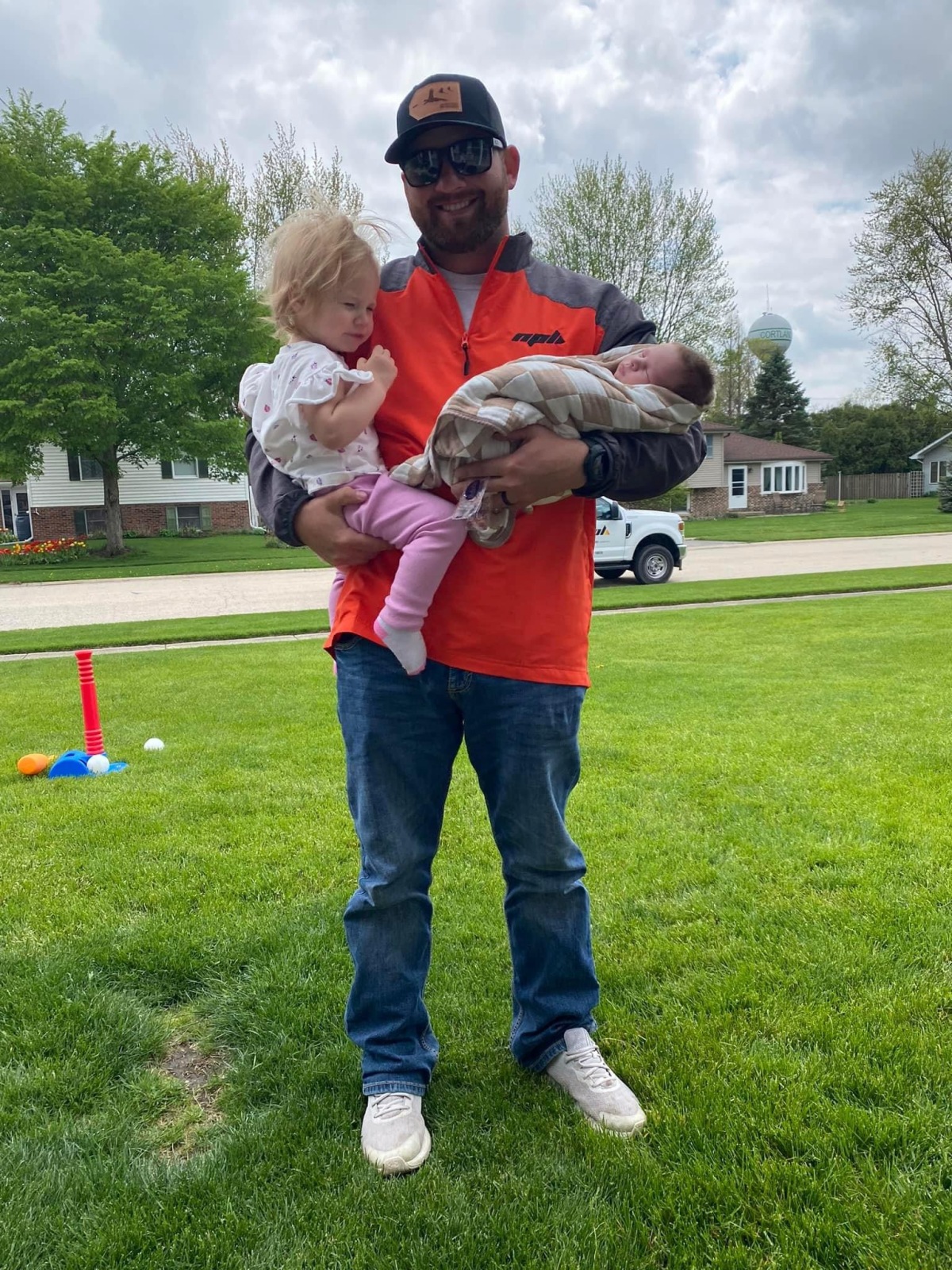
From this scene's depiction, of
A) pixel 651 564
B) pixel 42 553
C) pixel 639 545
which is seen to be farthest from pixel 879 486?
pixel 42 553

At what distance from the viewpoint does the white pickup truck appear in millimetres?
14680

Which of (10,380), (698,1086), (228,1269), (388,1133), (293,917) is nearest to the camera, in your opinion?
(228,1269)

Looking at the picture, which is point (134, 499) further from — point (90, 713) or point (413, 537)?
point (413, 537)

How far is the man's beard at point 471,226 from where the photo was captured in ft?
6.47

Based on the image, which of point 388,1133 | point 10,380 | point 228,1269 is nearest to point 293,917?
point 388,1133

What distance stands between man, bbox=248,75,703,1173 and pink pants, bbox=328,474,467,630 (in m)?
0.06

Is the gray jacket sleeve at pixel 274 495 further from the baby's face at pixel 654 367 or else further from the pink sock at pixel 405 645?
the baby's face at pixel 654 367

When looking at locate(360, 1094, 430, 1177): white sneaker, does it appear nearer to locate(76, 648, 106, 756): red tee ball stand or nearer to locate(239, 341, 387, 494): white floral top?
locate(239, 341, 387, 494): white floral top

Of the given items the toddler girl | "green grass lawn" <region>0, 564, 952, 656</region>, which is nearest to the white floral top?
the toddler girl

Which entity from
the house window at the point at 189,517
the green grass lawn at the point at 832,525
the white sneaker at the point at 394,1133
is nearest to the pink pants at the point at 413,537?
the white sneaker at the point at 394,1133

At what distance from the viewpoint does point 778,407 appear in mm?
51188

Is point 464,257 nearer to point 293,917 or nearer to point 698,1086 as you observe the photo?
point 698,1086

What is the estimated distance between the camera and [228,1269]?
66.3 inches

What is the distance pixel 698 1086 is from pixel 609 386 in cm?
167
